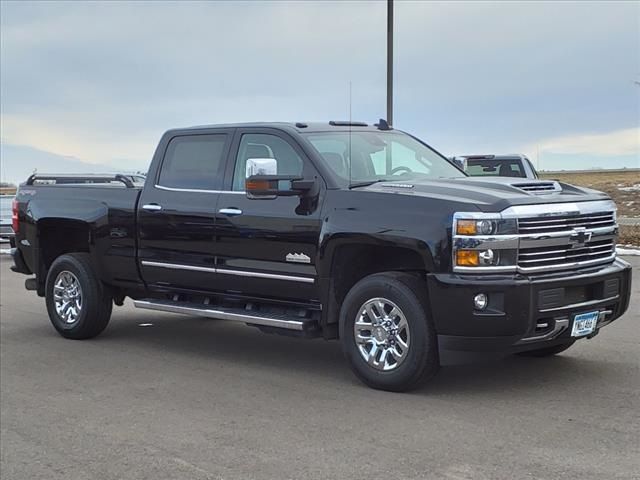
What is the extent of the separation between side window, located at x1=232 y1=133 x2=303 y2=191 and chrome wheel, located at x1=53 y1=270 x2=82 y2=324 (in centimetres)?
255

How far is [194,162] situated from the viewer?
845 centimetres

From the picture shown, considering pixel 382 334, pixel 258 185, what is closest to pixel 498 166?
pixel 258 185

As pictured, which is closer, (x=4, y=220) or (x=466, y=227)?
(x=466, y=227)

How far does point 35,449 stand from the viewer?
563cm

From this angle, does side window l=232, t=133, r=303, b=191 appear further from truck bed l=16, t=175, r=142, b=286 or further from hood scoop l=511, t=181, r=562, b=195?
hood scoop l=511, t=181, r=562, b=195

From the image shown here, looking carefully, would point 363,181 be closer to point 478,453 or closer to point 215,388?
point 215,388

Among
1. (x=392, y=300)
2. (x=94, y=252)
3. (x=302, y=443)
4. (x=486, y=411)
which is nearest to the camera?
(x=302, y=443)

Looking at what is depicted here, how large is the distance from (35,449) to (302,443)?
167 cm

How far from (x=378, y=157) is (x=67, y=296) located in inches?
153

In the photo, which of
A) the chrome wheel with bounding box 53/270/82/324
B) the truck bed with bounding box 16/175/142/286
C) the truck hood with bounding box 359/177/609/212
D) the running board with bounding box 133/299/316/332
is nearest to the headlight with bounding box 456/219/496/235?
the truck hood with bounding box 359/177/609/212

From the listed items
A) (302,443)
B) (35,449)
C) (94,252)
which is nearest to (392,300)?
(302,443)

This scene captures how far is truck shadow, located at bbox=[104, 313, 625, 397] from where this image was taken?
6840mm

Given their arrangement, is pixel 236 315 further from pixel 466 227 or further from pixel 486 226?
pixel 486 226

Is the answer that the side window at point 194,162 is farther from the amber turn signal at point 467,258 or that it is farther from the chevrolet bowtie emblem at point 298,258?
the amber turn signal at point 467,258
